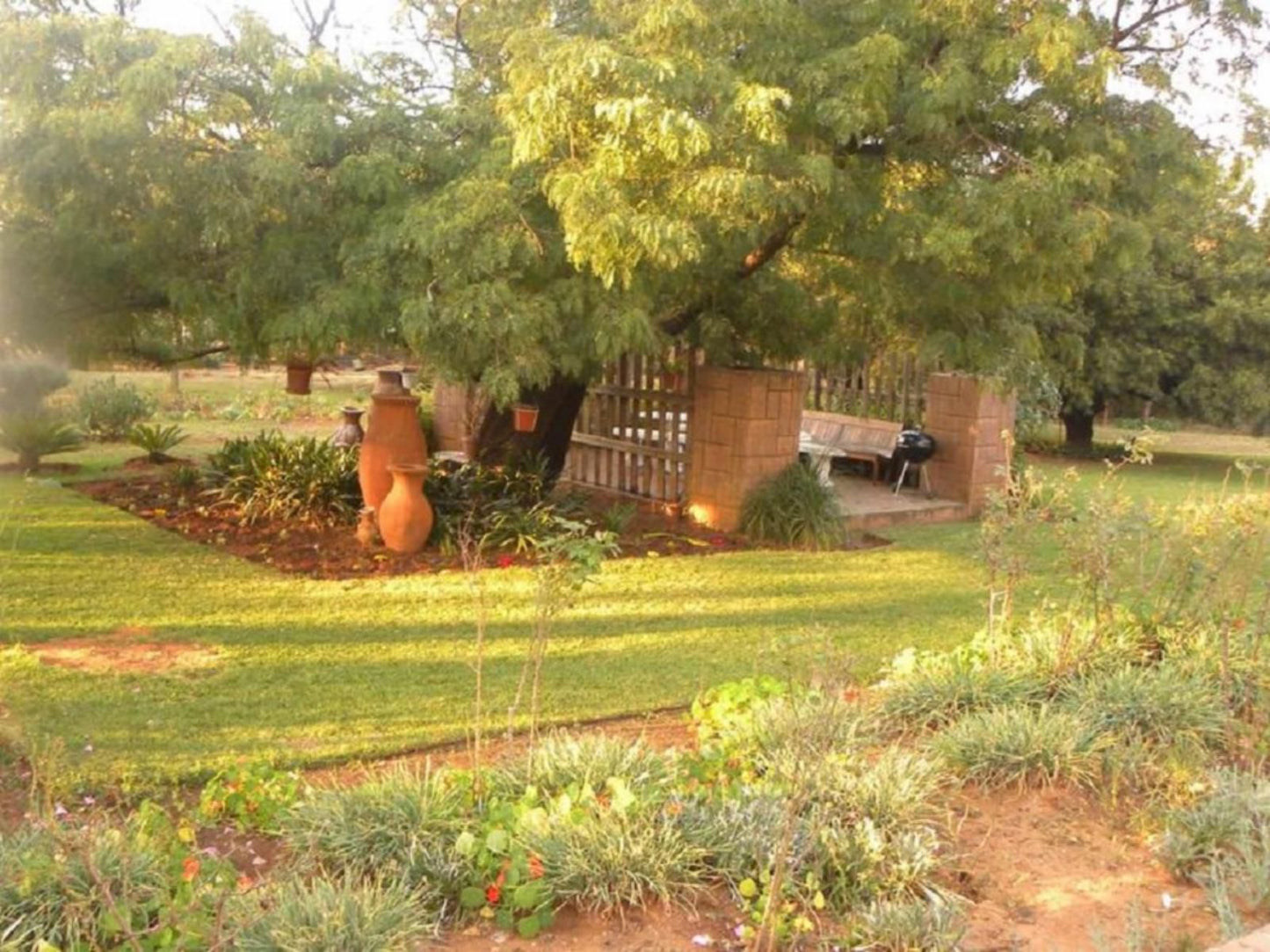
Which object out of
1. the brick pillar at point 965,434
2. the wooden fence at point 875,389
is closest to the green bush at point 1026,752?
the brick pillar at point 965,434

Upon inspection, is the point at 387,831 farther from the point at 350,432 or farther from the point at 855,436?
the point at 855,436

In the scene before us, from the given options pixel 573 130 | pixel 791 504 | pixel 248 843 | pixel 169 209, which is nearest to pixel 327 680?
pixel 248 843

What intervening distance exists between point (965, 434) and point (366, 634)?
7627mm

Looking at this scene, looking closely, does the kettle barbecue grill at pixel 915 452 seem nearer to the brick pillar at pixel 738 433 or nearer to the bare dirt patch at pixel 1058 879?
the brick pillar at pixel 738 433

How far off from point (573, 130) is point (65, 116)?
10.2 ft

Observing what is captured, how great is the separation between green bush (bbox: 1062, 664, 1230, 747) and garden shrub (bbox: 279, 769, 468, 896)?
261cm

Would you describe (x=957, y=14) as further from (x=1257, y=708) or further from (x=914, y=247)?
(x=1257, y=708)

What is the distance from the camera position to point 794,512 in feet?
33.0

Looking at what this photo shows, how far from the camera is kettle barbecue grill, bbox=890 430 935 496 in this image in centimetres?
1245

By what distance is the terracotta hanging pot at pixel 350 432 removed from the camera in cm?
1076

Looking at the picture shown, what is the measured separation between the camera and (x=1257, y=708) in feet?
15.8

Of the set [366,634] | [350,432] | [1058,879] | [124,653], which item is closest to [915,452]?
[350,432]

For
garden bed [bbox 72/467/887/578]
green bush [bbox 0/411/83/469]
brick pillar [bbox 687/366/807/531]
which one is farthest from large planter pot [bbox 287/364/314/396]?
green bush [bbox 0/411/83/469]

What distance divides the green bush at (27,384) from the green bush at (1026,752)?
1036 cm
